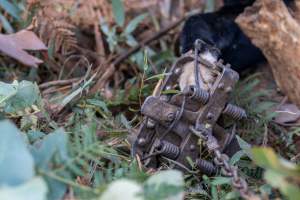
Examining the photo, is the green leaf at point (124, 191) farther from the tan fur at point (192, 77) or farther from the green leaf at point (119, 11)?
the green leaf at point (119, 11)

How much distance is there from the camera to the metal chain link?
0.75 meters

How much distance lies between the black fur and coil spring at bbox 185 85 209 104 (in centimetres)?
24

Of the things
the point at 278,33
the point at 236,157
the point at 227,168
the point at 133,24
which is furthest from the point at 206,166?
the point at 133,24

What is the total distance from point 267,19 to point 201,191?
1.29 feet

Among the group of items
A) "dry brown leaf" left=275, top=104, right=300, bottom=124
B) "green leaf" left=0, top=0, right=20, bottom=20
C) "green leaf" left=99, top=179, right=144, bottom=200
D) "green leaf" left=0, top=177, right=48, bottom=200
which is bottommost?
"dry brown leaf" left=275, top=104, right=300, bottom=124

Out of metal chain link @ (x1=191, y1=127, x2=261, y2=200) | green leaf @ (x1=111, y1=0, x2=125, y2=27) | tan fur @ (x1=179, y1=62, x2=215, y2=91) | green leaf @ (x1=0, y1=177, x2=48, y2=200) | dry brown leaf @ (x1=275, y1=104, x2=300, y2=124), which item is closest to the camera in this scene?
green leaf @ (x1=0, y1=177, x2=48, y2=200)

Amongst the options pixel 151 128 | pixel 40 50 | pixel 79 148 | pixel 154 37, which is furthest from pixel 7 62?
pixel 79 148

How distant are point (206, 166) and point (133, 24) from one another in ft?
2.46

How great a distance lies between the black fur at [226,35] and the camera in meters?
1.29

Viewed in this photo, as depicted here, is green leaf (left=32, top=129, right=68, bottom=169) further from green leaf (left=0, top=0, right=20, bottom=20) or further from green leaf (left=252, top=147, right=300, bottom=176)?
green leaf (left=0, top=0, right=20, bottom=20)

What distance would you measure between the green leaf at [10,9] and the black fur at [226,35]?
515mm

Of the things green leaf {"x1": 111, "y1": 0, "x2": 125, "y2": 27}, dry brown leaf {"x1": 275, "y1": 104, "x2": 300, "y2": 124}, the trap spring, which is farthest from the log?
green leaf {"x1": 111, "y1": 0, "x2": 125, "y2": 27}

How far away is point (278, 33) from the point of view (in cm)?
112

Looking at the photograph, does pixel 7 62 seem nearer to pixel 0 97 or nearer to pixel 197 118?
pixel 0 97
